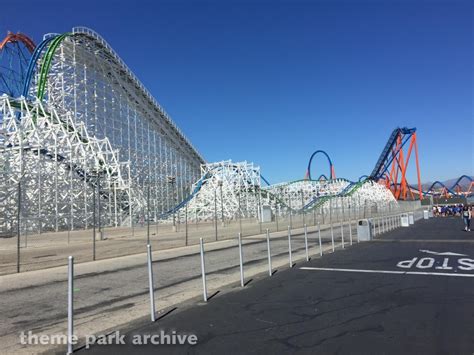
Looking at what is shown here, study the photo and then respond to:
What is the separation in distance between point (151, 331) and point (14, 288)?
5.64 m

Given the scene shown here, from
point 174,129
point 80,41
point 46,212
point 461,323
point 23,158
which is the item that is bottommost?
point 461,323

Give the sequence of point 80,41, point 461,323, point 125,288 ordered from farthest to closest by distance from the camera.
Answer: point 80,41 → point 125,288 → point 461,323

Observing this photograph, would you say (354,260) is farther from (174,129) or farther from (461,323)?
(174,129)

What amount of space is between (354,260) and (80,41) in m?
37.6

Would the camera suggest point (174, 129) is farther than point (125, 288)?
Yes

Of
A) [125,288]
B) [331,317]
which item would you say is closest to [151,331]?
[331,317]

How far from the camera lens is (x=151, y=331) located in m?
5.39

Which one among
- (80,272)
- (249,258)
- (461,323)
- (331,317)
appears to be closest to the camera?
(461,323)

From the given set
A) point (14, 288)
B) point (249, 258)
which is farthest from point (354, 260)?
point (14, 288)

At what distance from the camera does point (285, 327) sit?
5.36 meters

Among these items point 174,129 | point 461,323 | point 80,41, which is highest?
point 80,41

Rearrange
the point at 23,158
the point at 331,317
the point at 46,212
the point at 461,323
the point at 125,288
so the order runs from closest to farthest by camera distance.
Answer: the point at 461,323 → the point at 331,317 → the point at 125,288 → the point at 23,158 → the point at 46,212

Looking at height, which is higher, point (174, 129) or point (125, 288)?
point (174, 129)

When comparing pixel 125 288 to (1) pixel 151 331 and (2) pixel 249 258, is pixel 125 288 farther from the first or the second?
(2) pixel 249 258
